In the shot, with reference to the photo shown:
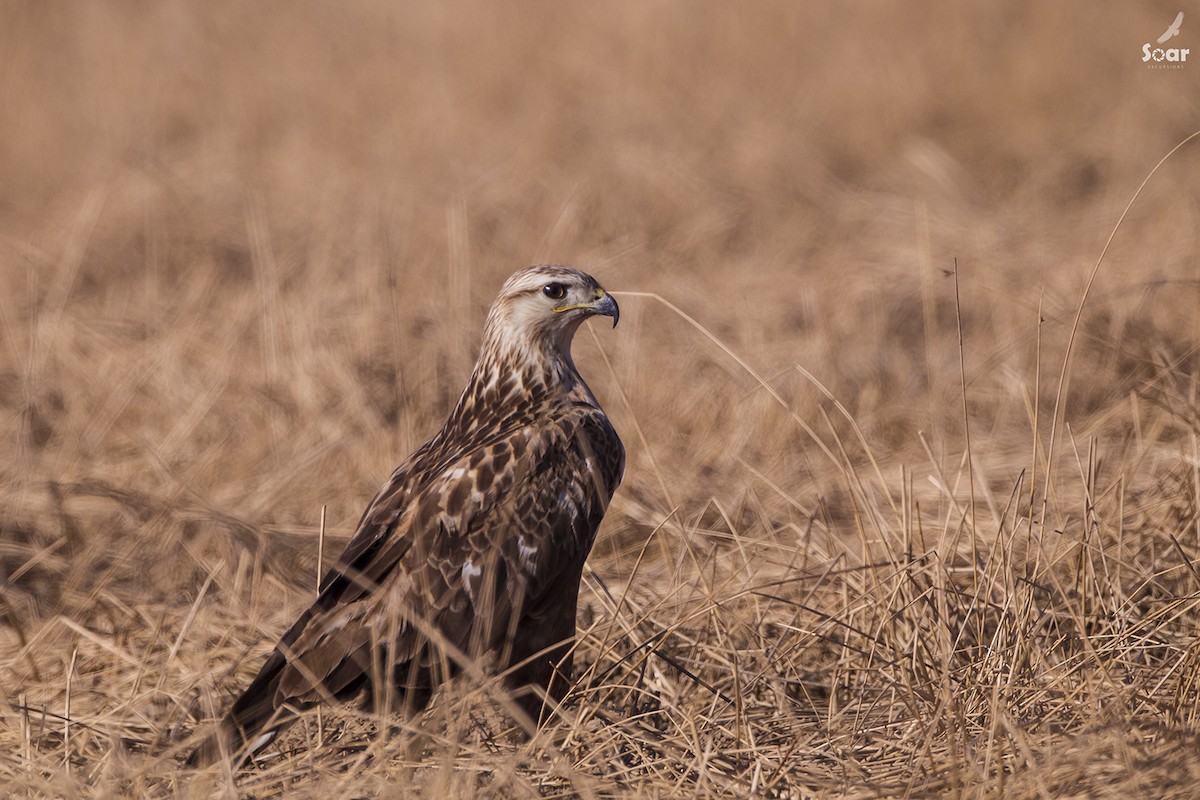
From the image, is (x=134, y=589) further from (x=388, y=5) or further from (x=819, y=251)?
(x=388, y=5)

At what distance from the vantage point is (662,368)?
23.1 feet

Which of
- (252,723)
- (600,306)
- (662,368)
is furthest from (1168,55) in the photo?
(252,723)

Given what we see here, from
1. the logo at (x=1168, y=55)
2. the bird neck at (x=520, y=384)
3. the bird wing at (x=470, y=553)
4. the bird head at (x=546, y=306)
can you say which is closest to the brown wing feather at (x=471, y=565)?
the bird wing at (x=470, y=553)

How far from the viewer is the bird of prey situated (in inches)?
148

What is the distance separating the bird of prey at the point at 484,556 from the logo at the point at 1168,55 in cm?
823

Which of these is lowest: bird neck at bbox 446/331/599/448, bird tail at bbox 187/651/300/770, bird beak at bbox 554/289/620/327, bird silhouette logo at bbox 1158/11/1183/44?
bird tail at bbox 187/651/300/770

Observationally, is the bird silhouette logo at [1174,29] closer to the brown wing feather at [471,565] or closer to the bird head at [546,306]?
→ the bird head at [546,306]

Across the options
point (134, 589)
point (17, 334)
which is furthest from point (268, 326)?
point (134, 589)

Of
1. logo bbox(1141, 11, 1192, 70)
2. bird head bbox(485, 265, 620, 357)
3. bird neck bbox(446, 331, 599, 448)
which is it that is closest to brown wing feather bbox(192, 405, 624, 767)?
bird neck bbox(446, 331, 599, 448)

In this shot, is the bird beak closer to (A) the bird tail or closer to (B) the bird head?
(B) the bird head

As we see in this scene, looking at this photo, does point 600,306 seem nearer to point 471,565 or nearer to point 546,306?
point 546,306

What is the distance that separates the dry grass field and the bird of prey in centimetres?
18

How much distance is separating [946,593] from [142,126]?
31.4 feet

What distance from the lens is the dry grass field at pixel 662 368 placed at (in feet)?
11.9
